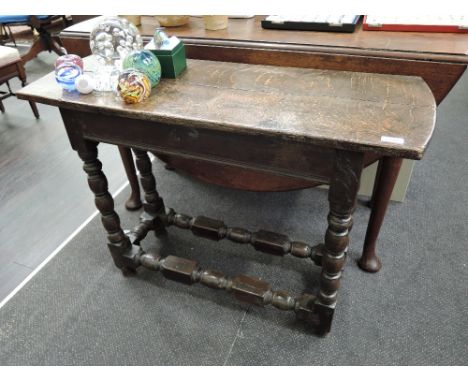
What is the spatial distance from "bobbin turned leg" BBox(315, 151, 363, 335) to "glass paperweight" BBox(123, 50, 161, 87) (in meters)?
0.51

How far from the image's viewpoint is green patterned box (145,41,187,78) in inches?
38.4

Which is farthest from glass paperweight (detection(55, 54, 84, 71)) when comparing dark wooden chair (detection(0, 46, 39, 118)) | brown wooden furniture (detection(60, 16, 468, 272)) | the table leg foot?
dark wooden chair (detection(0, 46, 39, 118))

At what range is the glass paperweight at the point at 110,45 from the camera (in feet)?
3.22

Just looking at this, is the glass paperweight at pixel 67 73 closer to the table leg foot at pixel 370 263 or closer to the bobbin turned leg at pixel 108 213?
the bobbin turned leg at pixel 108 213

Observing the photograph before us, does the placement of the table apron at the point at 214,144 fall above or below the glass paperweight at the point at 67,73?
below

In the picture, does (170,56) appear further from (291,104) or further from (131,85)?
(291,104)

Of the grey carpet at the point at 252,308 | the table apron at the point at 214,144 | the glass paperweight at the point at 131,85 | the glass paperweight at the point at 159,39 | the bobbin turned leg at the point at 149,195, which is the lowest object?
the grey carpet at the point at 252,308

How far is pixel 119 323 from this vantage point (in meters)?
1.25

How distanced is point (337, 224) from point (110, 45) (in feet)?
2.54

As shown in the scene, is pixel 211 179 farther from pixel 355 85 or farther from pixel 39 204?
pixel 39 204

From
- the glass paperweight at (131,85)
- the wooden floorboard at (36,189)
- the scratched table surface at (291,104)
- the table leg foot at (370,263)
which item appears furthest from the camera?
the wooden floorboard at (36,189)

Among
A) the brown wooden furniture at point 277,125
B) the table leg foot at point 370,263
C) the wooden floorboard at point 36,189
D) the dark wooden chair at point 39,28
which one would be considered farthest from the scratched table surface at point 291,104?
the dark wooden chair at point 39,28

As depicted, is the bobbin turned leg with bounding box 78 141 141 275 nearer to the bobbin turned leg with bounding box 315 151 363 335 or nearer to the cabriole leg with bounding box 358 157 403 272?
the bobbin turned leg with bounding box 315 151 363 335

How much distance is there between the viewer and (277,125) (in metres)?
0.79
